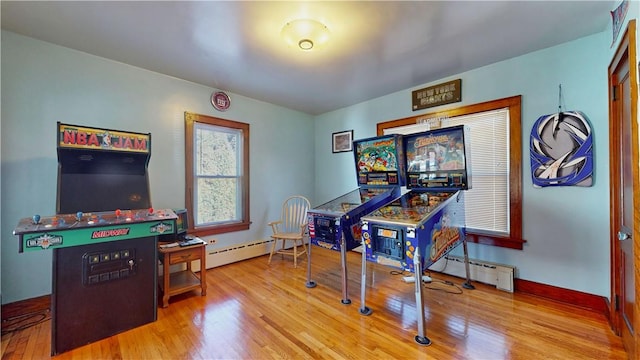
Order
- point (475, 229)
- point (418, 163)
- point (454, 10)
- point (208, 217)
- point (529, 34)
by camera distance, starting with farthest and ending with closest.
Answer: point (208, 217) → point (475, 229) → point (418, 163) → point (529, 34) → point (454, 10)

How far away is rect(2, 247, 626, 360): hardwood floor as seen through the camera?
1809 mm

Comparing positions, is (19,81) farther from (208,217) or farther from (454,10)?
(454,10)

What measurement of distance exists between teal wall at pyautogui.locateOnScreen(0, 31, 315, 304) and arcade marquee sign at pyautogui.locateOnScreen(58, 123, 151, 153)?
31.0 inches

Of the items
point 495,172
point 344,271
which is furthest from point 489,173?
point 344,271

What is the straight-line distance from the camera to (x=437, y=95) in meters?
3.35

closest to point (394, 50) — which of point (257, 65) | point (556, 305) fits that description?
point (257, 65)

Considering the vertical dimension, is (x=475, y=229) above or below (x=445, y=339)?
above

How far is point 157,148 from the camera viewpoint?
312 centimetres

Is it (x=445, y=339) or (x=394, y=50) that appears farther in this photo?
(x=394, y=50)

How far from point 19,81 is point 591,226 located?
17.7 ft

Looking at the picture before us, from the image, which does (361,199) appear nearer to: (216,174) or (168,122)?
(216,174)

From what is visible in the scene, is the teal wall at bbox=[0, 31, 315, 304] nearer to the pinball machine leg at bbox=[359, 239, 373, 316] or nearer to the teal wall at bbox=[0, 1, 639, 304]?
the teal wall at bbox=[0, 1, 639, 304]

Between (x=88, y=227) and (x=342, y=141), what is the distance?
11.6ft

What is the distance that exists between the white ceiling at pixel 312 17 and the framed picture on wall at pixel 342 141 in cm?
132
